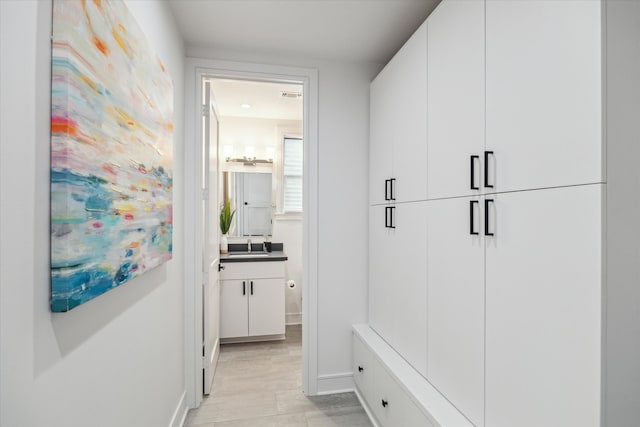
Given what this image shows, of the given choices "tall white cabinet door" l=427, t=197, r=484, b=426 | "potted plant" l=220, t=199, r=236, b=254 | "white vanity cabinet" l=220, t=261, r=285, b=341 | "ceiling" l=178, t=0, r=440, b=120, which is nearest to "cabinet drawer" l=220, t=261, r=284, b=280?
"white vanity cabinet" l=220, t=261, r=285, b=341

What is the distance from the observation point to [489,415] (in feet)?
4.04

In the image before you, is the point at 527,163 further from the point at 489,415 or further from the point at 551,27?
the point at 489,415

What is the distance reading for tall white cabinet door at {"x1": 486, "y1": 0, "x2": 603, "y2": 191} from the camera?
87cm

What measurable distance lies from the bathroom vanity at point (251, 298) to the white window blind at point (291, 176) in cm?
86

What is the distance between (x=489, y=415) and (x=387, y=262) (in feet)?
3.63

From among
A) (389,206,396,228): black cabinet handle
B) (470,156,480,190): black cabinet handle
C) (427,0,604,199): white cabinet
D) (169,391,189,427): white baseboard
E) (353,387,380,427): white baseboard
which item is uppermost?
(427,0,604,199): white cabinet

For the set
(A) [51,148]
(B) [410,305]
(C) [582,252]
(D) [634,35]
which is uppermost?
(D) [634,35]

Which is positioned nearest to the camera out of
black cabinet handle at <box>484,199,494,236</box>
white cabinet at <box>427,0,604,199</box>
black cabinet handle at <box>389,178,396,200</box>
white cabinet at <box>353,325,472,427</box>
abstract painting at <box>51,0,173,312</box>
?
abstract painting at <box>51,0,173,312</box>

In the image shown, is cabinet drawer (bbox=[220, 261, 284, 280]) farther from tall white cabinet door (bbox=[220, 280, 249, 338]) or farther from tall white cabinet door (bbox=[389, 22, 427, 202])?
tall white cabinet door (bbox=[389, 22, 427, 202])

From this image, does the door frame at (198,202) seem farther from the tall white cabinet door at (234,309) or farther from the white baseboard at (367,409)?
the tall white cabinet door at (234,309)

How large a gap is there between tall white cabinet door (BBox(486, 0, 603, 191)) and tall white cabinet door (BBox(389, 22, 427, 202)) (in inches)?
20.3

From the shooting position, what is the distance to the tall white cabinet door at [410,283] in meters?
1.74

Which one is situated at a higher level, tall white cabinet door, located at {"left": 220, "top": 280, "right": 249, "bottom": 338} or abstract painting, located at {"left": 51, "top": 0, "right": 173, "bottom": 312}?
abstract painting, located at {"left": 51, "top": 0, "right": 173, "bottom": 312}

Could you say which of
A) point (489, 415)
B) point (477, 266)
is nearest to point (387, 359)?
point (489, 415)
